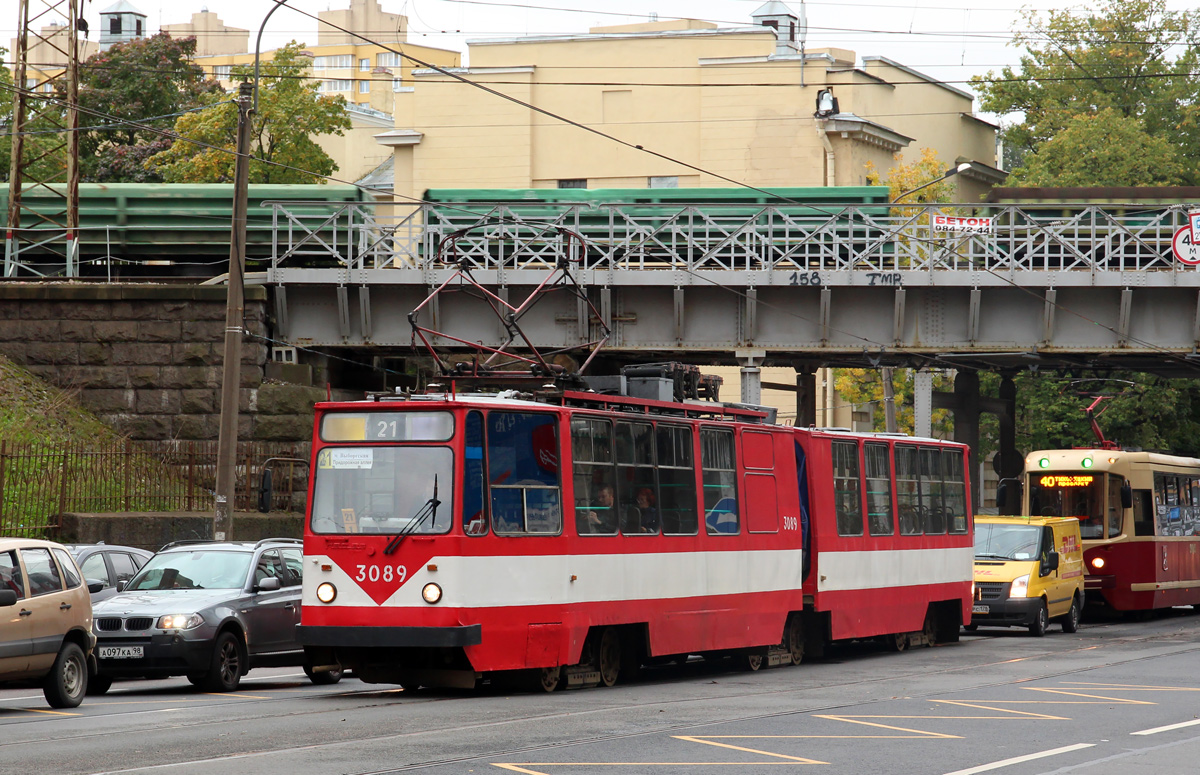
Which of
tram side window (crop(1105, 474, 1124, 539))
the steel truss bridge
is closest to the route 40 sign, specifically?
the steel truss bridge

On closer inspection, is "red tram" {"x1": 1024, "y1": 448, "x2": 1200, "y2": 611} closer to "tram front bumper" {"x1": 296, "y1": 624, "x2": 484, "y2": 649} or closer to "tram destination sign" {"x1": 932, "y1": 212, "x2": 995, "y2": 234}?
"tram destination sign" {"x1": 932, "y1": 212, "x2": 995, "y2": 234}

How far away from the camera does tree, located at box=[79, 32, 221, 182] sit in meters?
59.7

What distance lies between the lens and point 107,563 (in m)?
18.8

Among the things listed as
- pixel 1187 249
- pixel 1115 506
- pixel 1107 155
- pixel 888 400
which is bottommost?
pixel 1115 506

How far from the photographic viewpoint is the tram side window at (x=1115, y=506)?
28.9m

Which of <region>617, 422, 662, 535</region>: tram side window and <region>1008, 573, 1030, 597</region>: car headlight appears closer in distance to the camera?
<region>617, 422, 662, 535</region>: tram side window

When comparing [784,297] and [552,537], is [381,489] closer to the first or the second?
[552,537]

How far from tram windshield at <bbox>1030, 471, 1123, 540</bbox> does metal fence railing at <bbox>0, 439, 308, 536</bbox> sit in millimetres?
13621

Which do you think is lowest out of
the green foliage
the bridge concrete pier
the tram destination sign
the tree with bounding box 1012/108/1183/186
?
the bridge concrete pier

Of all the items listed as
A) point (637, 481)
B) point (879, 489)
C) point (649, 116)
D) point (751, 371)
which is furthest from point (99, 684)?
point (649, 116)

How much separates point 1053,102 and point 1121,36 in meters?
3.57

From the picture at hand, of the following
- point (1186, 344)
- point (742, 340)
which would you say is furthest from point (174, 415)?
point (1186, 344)

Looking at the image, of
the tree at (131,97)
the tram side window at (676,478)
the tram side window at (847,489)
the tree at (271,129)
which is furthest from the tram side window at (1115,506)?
the tree at (131,97)

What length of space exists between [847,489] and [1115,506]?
11.0m
